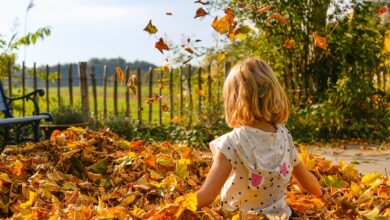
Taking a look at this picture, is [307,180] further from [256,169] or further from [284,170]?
[256,169]

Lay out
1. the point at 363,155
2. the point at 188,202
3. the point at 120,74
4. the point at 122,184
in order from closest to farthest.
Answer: the point at 188,202 < the point at 120,74 < the point at 122,184 < the point at 363,155

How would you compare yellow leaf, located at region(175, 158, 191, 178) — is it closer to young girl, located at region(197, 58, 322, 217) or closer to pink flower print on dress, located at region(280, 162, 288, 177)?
young girl, located at region(197, 58, 322, 217)

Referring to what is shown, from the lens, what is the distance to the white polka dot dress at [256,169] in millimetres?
2596

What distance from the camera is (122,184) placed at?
363cm

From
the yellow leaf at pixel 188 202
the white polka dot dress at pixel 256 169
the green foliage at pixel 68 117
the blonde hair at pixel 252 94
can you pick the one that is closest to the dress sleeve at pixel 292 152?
the white polka dot dress at pixel 256 169

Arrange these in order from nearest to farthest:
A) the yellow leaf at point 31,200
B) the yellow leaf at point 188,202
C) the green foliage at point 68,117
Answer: the yellow leaf at point 188,202 < the yellow leaf at point 31,200 < the green foliage at point 68,117

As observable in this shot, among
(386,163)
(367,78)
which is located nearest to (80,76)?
(367,78)

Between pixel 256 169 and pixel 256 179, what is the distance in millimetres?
51

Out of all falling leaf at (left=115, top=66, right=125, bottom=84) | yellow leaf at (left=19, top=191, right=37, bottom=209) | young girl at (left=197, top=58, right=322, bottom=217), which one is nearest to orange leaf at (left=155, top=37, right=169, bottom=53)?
falling leaf at (left=115, top=66, right=125, bottom=84)

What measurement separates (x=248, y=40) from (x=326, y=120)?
205 cm

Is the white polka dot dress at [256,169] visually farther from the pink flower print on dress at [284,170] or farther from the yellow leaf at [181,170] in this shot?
the yellow leaf at [181,170]

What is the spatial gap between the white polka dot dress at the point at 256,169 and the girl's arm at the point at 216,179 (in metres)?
0.03

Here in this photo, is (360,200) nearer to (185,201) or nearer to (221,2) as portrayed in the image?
(185,201)

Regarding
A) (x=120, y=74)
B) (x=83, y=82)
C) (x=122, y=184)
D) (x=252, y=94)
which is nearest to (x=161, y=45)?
(x=120, y=74)
